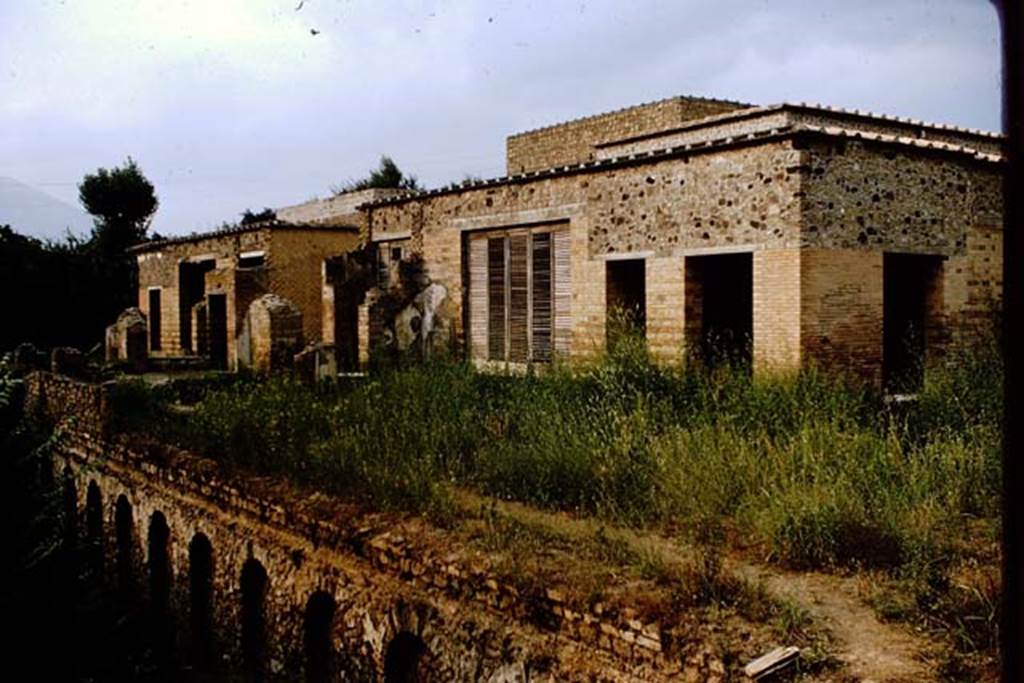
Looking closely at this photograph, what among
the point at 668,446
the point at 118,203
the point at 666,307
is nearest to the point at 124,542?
the point at 666,307

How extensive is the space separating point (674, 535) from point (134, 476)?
25.8 feet

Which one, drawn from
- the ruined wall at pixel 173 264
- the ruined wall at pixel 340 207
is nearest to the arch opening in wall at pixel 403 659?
the ruined wall at pixel 173 264

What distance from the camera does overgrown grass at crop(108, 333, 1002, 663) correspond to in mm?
5992

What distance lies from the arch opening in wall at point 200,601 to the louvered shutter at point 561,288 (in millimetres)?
5861

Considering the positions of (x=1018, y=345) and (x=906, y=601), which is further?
(x=906, y=601)

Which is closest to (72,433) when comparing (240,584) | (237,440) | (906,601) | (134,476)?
(134,476)

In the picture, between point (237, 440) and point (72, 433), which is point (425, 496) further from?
point (72, 433)

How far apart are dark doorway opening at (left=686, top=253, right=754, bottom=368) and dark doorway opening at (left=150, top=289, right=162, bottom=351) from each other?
19040mm

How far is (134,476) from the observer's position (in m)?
11.4

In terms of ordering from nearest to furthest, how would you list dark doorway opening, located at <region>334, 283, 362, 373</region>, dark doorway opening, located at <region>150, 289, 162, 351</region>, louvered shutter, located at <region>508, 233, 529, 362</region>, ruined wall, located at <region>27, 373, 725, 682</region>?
ruined wall, located at <region>27, 373, 725, 682</region> < louvered shutter, located at <region>508, 233, 529, 362</region> < dark doorway opening, located at <region>334, 283, 362, 373</region> < dark doorway opening, located at <region>150, 289, 162, 351</region>

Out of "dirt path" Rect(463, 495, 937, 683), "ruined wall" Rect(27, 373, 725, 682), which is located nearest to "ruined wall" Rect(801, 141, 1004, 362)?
"dirt path" Rect(463, 495, 937, 683)

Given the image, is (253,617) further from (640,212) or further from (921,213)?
(921,213)

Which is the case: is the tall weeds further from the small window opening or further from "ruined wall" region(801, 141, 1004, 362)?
the small window opening

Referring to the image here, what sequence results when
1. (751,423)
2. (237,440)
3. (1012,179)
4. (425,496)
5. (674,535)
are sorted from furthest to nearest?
(237,440) < (751,423) < (425,496) < (674,535) < (1012,179)
